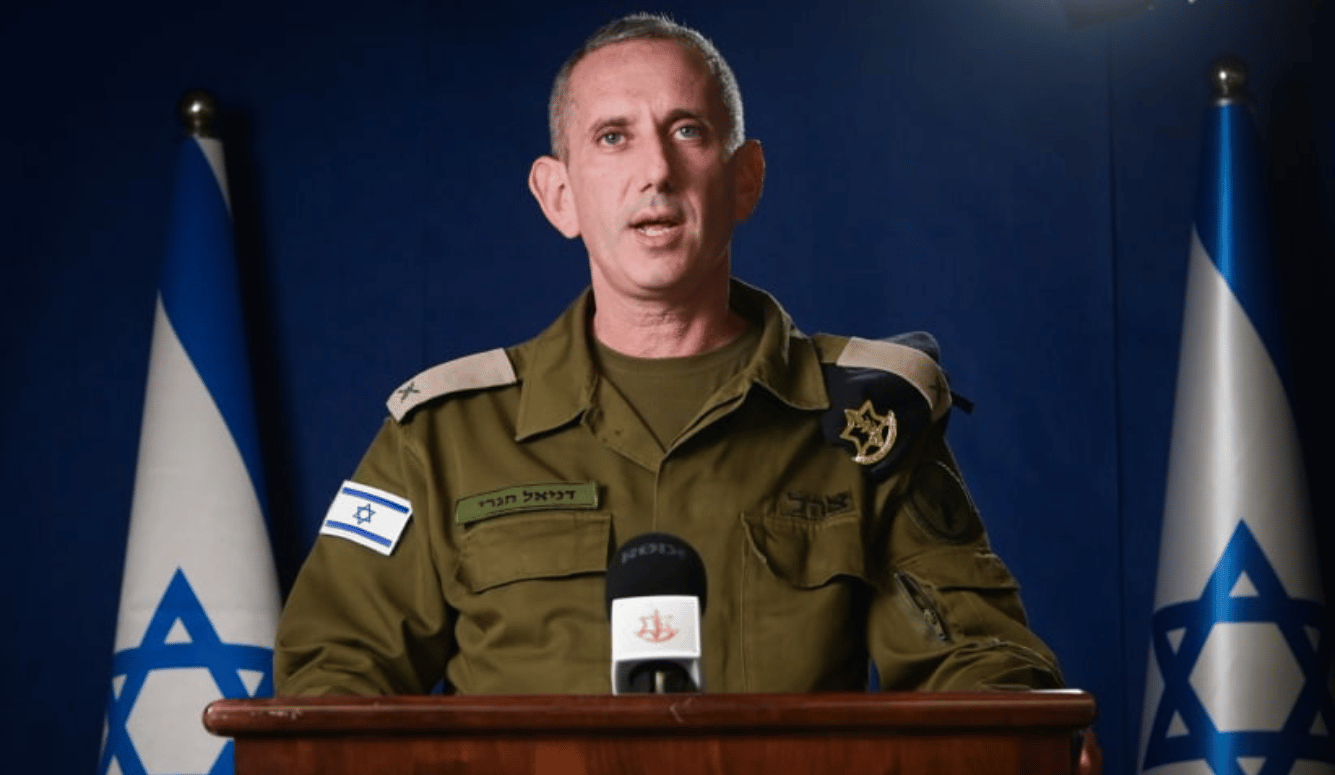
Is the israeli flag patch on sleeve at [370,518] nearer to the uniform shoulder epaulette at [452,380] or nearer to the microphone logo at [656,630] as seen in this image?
the uniform shoulder epaulette at [452,380]

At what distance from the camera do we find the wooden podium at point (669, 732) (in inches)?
63.4

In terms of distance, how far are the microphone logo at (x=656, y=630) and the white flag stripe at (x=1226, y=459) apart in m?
2.22

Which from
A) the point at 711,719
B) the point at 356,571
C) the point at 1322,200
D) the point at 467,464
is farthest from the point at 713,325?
the point at 1322,200

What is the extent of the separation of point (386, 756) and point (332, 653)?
0.76 meters

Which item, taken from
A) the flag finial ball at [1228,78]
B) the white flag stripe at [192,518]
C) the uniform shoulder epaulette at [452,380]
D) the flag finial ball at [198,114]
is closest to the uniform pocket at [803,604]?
the uniform shoulder epaulette at [452,380]

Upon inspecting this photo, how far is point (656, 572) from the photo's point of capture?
67.6 inches

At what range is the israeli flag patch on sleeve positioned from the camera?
2.47 metres

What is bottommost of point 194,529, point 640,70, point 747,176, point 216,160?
point 194,529

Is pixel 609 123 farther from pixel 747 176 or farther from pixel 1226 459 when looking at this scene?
pixel 1226 459

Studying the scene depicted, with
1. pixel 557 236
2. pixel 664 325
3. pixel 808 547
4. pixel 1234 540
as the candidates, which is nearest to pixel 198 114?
pixel 557 236

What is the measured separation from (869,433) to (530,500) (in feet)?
1.39

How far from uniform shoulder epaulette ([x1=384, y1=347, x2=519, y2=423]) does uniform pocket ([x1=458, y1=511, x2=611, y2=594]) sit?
21 cm

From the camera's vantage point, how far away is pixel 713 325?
8.63 ft

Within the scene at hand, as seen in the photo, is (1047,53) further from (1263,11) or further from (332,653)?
(332,653)
